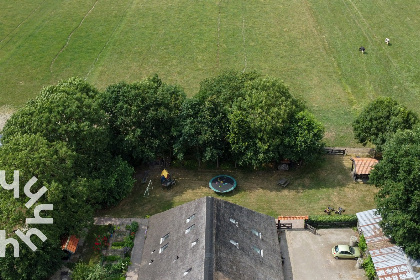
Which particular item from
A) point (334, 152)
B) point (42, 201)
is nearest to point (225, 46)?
point (334, 152)

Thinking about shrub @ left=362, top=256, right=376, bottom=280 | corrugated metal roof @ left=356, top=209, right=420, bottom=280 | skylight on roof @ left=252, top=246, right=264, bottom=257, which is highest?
skylight on roof @ left=252, top=246, right=264, bottom=257

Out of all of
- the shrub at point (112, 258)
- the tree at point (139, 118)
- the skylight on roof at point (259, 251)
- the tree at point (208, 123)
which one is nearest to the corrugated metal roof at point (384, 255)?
the skylight on roof at point (259, 251)

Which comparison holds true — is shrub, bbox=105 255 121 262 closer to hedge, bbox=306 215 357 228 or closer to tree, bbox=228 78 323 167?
A: tree, bbox=228 78 323 167

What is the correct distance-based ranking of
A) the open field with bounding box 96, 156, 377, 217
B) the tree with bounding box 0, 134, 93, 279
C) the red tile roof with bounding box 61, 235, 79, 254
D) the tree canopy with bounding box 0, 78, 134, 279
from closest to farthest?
the tree with bounding box 0, 134, 93, 279 < the tree canopy with bounding box 0, 78, 134, 279 < the red tile roof with bounding box 61, 235, 79, 254 < the open field with bounding box 96, 156, 377, 217

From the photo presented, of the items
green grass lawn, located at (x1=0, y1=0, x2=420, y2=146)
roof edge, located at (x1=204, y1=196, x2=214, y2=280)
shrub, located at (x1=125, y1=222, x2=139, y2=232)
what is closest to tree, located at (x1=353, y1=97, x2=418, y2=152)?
green grass lawn, located at (x1=0, y1=0, x2=420, y2=146)

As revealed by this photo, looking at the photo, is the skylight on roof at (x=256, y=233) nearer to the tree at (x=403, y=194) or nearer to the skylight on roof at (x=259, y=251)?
the skylight on roof at (x=259, y=251)

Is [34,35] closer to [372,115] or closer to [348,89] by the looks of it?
[348,89]
